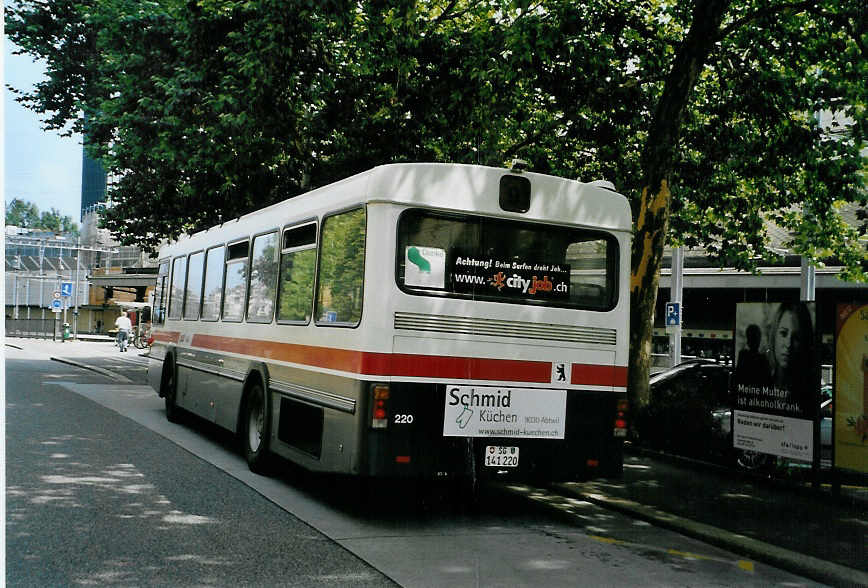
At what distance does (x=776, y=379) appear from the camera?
9719 millimetres

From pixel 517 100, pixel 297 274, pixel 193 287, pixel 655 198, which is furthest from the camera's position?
pixel 517 100

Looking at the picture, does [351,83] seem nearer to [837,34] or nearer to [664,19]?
[664,19]

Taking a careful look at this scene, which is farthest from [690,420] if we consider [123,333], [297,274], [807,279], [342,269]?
[123,333]

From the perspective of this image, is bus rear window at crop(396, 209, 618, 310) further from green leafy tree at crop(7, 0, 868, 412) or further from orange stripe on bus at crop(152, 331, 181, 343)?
orange stripe on bus at crop(152, 331, 181, 343)

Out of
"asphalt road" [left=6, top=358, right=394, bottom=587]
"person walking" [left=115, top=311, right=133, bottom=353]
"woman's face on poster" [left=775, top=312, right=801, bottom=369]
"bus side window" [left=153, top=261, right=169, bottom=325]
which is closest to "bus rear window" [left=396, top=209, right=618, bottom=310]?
"asphalt road" [left=6, top=358, right=394, bottom=587]

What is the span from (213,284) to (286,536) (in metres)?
6.01

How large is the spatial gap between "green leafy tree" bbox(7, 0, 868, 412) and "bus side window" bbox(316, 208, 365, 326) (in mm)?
4399

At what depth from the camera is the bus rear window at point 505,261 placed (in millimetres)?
7383

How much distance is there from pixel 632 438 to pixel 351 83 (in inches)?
350

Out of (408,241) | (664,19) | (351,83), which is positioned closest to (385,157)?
(351,83)

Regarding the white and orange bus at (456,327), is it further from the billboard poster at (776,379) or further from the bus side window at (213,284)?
the bus side window at (213,284)

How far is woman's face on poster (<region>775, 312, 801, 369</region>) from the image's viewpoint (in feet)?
31.4

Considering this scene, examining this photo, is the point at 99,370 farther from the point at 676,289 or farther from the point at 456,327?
the point at 456,327

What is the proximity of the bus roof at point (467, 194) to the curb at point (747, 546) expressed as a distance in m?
2.60
